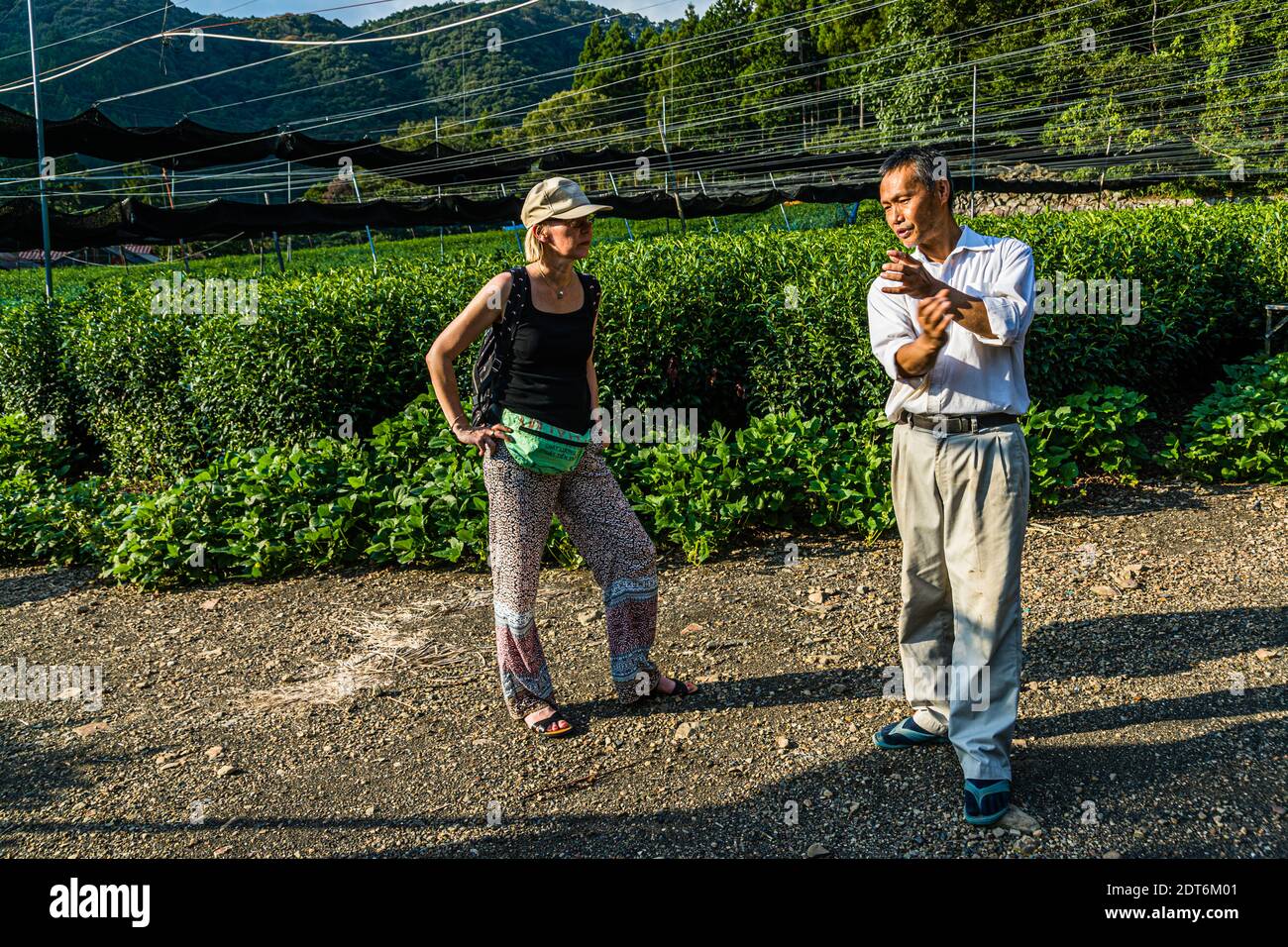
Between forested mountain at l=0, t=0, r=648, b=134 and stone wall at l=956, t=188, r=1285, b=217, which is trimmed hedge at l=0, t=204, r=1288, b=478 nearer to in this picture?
stone wall at l=956, t=188, r=1285, b=217

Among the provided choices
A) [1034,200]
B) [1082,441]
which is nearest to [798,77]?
[1034,200]

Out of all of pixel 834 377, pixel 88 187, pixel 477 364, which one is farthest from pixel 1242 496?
pixel 88 187

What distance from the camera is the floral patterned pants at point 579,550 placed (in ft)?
13.7

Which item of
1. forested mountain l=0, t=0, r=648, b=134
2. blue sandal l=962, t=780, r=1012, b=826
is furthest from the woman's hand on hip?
forested mountain l=0, t=0, r=648, b=134

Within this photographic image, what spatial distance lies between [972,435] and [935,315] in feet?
1.62

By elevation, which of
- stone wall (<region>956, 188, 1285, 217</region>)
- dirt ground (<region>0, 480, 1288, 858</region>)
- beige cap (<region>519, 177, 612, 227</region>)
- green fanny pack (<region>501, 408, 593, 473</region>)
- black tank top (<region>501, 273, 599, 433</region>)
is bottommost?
dirt ground (<region>0, 480, 1288, 858</region>)

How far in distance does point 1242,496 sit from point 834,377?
262 centimetres

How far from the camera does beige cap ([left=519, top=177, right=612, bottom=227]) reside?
390cm

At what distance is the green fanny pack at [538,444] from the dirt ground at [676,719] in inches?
43.7

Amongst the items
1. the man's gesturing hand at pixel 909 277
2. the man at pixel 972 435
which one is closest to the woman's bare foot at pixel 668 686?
the man at pixel 972 435

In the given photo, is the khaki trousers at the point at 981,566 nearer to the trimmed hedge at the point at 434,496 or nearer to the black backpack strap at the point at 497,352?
the black backpack strap at the point at 497,352

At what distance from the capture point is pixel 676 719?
4379 millimetres

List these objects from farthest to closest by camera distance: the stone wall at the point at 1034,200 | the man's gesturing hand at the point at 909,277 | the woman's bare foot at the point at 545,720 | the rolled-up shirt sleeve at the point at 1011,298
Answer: the stone wall at the point at 1034,200 < the woman's bare foot at the point at 545,720 < the rolled-up shirt sleeve at the point at 1011,298 < the man's gesturing hand at the point at 909,277

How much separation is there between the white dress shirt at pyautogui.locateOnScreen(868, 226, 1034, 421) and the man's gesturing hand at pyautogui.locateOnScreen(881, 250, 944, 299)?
15cm
